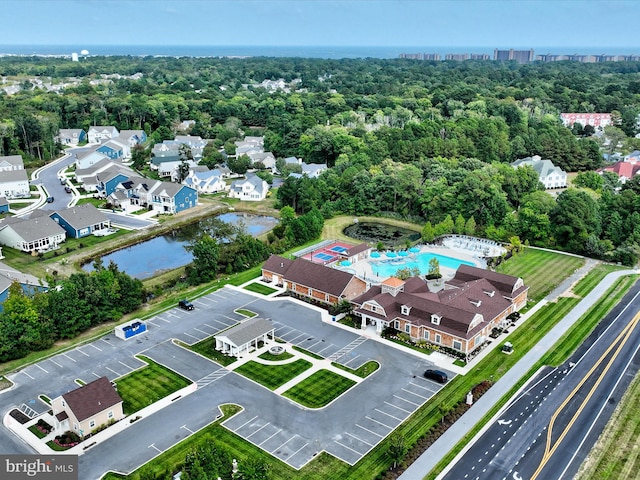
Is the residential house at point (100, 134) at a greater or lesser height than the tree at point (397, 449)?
greater

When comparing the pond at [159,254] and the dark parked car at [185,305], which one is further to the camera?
the pond at [159,254]

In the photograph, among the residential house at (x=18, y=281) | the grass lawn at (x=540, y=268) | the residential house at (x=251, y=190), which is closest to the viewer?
the residential house at (x=18, y=281)

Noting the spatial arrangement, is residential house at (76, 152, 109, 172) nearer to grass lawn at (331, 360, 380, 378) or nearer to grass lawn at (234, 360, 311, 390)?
grass lawn at (234, 360, 311, 390)

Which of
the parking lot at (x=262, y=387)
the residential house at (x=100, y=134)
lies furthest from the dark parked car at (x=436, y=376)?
the residential house at (x=100, y=134)

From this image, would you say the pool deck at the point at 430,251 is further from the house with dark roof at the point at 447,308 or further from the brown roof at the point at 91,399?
the brown roof at the point at 91,399

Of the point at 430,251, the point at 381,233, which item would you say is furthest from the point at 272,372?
the point at 381,233

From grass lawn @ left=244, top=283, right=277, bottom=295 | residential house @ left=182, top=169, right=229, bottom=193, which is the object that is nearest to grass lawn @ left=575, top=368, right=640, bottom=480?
grass lawn @ left=244, top=283, right=277, bottom=295

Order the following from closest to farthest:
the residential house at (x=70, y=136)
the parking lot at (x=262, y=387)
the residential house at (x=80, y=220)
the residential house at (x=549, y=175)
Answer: the parking lot at (x=262, y=387) → the residential house at (x=80, y=220) → the residential house at (x=549, y=175) → the residential house at (x=70, y=136)
